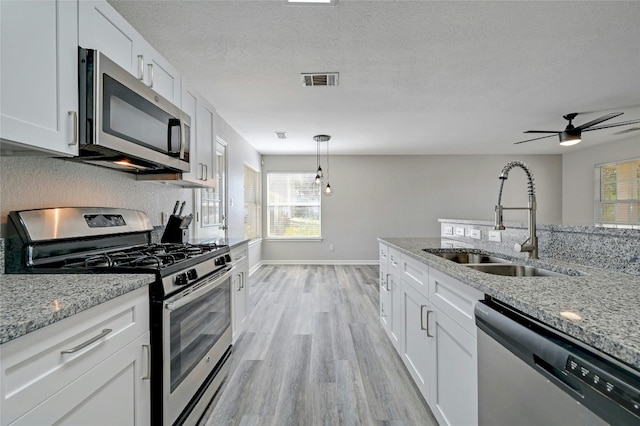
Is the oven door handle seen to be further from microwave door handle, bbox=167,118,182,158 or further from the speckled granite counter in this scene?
microwave door handle, bbox=167,118,182,158

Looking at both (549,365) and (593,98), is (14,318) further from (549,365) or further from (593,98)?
(593,98)

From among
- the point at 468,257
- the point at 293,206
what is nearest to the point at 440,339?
the point at 468,257

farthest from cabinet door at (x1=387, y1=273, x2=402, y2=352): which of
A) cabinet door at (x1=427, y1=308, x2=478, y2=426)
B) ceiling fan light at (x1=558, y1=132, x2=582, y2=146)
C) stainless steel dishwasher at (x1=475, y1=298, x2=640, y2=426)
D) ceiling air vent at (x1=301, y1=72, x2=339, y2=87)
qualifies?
ceiling fan light at (x1=558, y1=132, x2=582, y2=146)

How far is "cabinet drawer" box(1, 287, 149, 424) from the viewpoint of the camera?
697mm

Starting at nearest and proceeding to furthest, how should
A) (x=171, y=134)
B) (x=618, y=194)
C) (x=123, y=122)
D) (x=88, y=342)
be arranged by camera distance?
(x=88, y=342) → (x=123, y=122) → (x=171, y=134) → (x=618, y=194)

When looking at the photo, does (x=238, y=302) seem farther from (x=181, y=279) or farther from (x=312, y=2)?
(x=312, y=2)

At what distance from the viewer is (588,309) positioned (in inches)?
30.9

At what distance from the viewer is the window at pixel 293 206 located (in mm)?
6629

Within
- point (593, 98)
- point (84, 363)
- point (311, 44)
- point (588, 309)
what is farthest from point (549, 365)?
point (593, 98)

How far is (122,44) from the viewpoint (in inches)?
60.7

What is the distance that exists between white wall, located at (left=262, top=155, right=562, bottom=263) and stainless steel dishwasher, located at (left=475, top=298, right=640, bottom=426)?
5.59m

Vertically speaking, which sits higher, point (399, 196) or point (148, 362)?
point (399, 196)

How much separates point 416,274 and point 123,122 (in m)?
1.82

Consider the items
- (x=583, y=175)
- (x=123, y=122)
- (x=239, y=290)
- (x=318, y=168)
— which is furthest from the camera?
(x=583, y=175)
